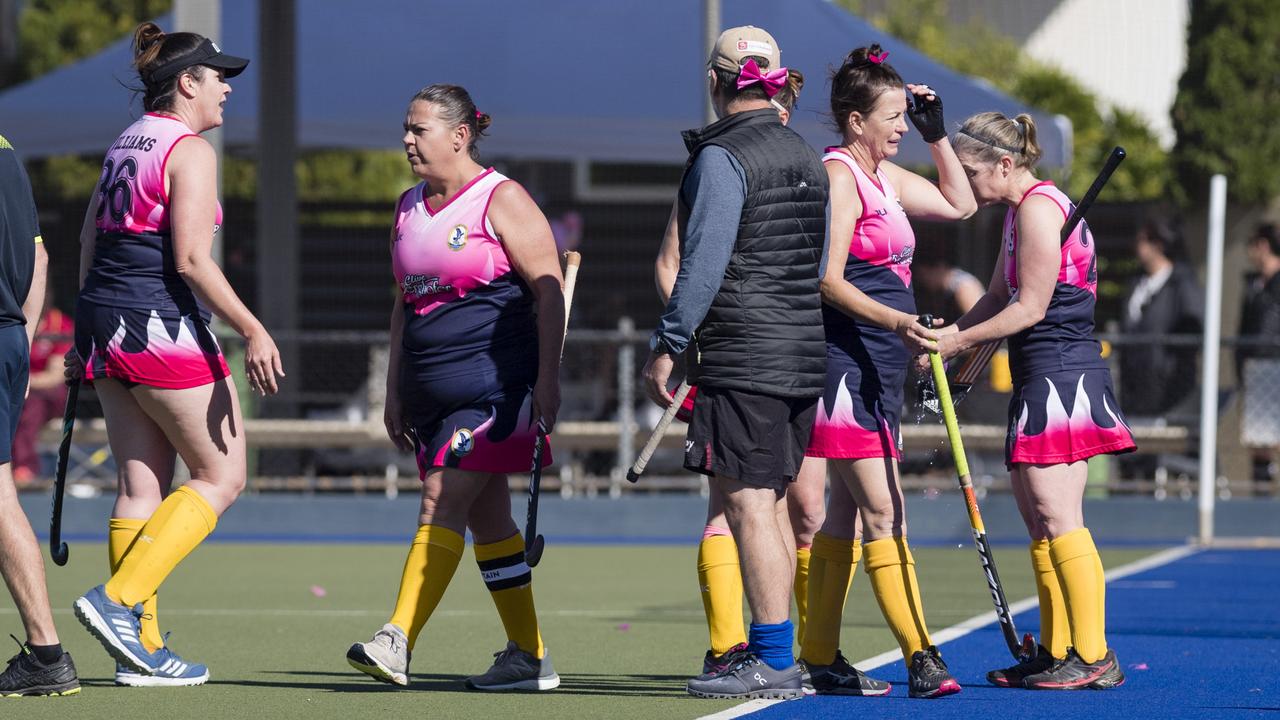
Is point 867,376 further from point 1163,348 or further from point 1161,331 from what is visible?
point 1161,331

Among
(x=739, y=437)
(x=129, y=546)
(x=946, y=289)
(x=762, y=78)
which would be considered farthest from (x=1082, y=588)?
(x=946, y=289)

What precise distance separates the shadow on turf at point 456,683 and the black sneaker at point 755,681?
0.92 feet

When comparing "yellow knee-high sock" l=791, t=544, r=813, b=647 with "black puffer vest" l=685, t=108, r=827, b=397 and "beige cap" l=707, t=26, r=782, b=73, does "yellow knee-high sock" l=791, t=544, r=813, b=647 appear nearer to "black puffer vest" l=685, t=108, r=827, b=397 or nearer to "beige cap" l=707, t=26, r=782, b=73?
"black puffer vest" l=685, t=108, r=827, b=397

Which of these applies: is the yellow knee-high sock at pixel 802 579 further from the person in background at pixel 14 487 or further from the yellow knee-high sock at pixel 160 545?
the person in background at pixel 14 487

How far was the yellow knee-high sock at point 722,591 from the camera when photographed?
19.7 ft

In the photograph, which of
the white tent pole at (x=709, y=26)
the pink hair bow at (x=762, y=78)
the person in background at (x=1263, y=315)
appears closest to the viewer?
the pink hair bow at (x=762, y=78)

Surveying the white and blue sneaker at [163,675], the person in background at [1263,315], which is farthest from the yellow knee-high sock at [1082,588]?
the person in background at [1263,315]

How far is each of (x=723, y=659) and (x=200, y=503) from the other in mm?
1706

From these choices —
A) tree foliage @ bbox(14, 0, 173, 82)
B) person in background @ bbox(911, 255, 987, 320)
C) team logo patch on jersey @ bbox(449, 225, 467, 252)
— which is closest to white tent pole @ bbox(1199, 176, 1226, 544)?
person in background @ bbox(911, 255, 987, 320)

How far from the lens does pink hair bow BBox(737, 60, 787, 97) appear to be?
5836 millimetres

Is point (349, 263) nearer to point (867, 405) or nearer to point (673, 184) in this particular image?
point (673, 184)

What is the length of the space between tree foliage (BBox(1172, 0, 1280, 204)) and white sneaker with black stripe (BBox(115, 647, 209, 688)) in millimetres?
13152

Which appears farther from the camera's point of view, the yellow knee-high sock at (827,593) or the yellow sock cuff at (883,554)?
the yellow knee-high sock at (827,593)

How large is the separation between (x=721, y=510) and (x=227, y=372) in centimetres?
162
